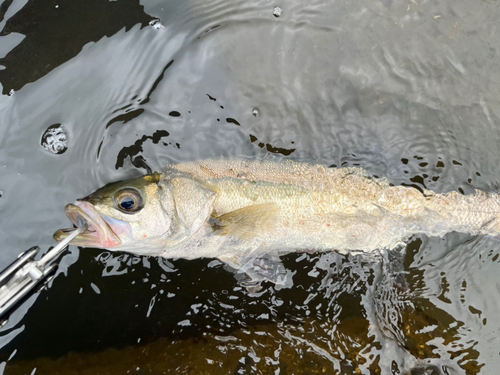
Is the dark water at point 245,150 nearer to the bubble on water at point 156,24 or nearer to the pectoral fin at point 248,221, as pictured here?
the bubble on water at point 156,24

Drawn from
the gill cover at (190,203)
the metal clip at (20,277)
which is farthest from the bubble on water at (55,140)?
the metal clip at (20,277)

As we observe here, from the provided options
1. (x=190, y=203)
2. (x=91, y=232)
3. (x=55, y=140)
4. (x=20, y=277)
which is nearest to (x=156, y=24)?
(x=55, y=140)

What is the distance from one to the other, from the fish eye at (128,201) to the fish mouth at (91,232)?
173 mm

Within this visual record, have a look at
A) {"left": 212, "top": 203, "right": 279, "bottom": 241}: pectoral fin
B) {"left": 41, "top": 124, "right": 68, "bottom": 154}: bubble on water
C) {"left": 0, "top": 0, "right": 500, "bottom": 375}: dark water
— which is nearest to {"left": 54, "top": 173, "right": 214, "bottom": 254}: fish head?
{"left": 212, "top": 203, "right": 279, "bottom": 241}: pectoral fin

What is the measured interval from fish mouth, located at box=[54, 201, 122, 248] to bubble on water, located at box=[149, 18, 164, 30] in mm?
2130

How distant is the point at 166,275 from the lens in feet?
11.6

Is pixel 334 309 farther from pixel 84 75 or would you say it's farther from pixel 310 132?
pixel 84 75

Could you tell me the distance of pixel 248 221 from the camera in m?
3.00

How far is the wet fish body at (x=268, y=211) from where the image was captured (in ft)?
9.34

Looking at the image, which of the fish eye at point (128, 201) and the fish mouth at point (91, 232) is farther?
the fish eye at point (128, 201)

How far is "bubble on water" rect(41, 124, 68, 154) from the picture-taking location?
11.3 ft

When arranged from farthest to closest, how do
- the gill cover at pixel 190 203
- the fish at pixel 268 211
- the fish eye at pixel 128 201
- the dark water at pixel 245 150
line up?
1. the dark water at pixel 245 150
2. the gill cover at pixel 190 203
3. the fish at pixel 268 211
4. the fish eye at pixel 128 201

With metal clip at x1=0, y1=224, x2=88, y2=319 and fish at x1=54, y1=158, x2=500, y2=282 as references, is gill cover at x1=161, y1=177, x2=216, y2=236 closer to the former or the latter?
fish at x1=54, y1=158, x2=500, y2=282

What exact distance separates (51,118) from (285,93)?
248 cm
